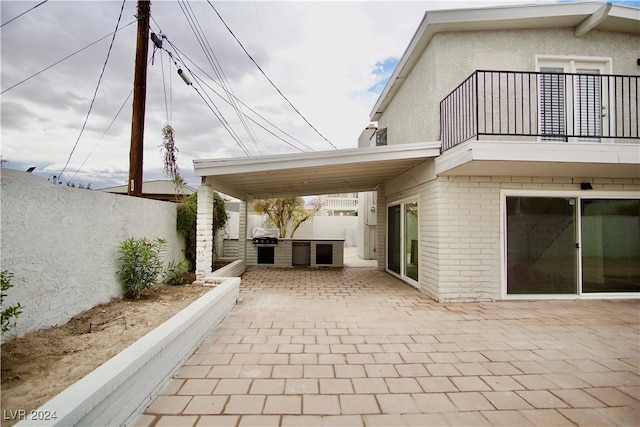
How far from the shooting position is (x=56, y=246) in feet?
9.63

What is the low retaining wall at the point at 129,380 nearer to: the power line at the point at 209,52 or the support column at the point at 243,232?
the support column at the point at 243,232

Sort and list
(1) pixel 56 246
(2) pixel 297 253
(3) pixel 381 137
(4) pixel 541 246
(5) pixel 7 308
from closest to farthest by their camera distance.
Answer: (5) pixel 7 308 → (1) pixel 56 246 → (4) pixel 541 246 → (3) pixel 381 137 → (2) pixel 297 253

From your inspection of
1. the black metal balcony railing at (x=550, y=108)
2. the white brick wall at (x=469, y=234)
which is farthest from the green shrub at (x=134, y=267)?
the black metal balcony railing at (x=550, y=108)

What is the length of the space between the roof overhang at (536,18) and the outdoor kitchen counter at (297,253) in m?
Result: 6.74

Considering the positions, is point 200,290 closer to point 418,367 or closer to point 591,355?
point 418,367

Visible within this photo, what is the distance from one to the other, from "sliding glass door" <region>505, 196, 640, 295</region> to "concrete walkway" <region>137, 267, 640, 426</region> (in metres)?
0.64

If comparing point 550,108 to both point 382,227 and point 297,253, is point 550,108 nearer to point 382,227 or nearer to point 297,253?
point 382,227

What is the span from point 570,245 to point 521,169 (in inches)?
81.4

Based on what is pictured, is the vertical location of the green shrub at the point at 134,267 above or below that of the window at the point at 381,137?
below

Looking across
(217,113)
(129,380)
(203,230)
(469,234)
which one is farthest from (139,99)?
(469,234)

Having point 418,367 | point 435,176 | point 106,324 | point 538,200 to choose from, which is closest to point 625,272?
point 538,200

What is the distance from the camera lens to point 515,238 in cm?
573

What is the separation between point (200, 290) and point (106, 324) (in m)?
1.82

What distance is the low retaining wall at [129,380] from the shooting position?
155cm
